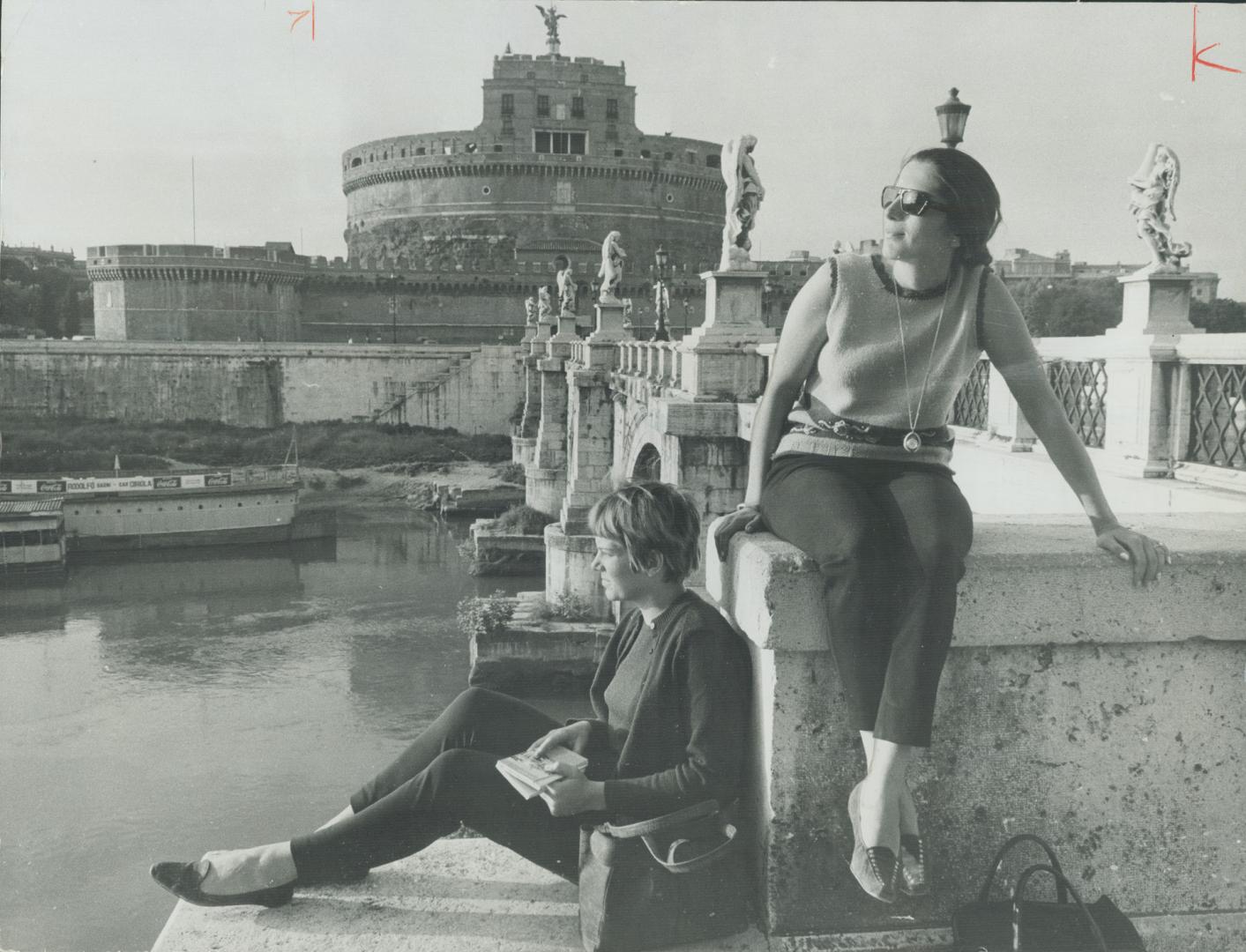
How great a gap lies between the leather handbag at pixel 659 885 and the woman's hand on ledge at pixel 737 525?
1.47ft

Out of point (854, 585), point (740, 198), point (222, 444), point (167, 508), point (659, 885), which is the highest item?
point (740, 198)

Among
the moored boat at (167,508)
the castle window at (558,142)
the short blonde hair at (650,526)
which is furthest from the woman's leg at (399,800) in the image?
the castle window at (558,142)

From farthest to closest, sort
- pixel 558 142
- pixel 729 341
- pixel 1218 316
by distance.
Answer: pixel 558 142 → pixel 1218 316 → pixel 729 341

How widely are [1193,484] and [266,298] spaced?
4247 centimetres

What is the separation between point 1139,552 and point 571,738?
101 centimetres

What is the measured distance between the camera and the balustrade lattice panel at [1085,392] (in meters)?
5.63

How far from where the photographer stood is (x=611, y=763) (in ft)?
6.88

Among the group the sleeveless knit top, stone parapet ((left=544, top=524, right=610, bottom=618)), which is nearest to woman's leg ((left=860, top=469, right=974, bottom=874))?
the sleeveless knit top

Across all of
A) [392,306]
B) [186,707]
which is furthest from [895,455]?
[392,306]

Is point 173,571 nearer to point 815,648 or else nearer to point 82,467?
point 82,467

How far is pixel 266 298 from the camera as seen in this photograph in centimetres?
4378

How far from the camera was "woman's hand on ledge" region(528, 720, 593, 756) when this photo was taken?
2057 mm

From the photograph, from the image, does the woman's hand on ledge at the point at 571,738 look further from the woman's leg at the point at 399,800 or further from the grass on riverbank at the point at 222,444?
the grass on riverbank at the point at 222,444

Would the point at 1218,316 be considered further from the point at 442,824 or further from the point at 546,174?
the point at 546,174
